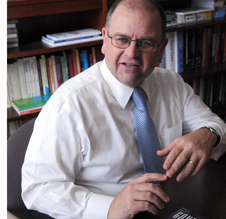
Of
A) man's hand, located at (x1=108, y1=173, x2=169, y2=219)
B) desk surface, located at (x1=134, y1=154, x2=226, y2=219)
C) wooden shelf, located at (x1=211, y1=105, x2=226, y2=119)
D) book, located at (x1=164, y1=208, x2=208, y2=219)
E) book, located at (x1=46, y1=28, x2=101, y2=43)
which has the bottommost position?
wooden shelf, located at (x1=211, y1=105, x2=226, y2=119)

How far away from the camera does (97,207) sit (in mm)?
999

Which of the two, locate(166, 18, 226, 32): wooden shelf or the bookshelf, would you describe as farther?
locate(166, 18, 226, 32): wooden shelf

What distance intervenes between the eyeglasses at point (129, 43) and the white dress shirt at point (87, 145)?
0.14 meters

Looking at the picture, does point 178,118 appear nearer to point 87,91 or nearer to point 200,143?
point 200,143

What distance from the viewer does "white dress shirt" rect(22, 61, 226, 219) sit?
103 centimetres

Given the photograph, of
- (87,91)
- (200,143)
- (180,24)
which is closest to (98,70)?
(87,91)

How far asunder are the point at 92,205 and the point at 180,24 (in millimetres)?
1823

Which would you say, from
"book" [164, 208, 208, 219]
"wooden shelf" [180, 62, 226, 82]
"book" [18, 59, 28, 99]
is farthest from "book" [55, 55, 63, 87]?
"book" [164, 208, 208, 219]

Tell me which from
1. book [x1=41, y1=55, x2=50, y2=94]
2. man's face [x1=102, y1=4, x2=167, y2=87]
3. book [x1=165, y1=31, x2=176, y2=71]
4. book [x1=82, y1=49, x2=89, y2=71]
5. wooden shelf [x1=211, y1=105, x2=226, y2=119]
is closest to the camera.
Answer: man's face [x1=102, y1=4, x2=167, y2=87]

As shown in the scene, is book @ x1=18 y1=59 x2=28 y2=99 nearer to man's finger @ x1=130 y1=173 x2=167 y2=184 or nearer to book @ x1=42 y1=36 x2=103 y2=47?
book @ x1=42 y1=36 x2=103 y2=47

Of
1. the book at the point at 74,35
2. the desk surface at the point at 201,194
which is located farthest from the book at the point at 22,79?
the desk surface at the point at 201,194

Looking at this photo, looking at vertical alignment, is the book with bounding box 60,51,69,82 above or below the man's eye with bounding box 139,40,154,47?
below

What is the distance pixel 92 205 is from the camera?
1016mm

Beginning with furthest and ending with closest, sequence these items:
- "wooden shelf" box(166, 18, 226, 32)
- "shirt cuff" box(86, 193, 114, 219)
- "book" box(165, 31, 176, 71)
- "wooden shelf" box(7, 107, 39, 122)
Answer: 1. "book" box(165, 31, 176, 71)
2. "wooden shelf" box(166, 18, 226, 32)
3. "wooden shelf" box(7, 107, 39, 122)
4. "shirt cuff" box(86, 193, 114, 219)
